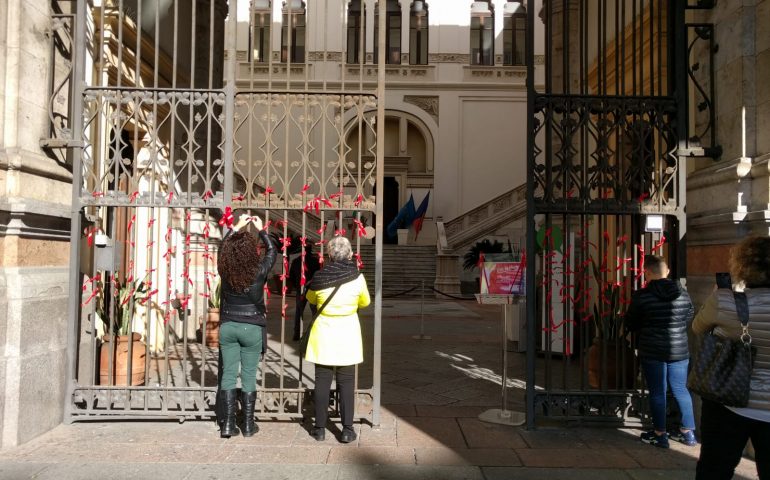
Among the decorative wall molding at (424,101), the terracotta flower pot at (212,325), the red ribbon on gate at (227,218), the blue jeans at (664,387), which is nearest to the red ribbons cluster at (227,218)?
the red ribbon on gate at (227,218)

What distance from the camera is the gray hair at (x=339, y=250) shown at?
206 inches

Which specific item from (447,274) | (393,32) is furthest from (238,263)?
(393,32)

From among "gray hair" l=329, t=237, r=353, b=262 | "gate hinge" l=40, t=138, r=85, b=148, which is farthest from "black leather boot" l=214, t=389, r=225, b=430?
"gate hinge" l=40, t=138, r=85, b=148

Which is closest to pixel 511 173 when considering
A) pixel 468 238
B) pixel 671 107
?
pixel 468 238

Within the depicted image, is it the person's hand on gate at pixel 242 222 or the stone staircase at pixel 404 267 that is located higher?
the person's hand on gate at pixel 242 222

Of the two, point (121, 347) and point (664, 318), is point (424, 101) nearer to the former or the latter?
point (121, 347)

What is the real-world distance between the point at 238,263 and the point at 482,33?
2794 cm

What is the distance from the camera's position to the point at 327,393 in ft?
17.2

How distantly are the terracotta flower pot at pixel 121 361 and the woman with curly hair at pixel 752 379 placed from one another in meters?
5.75

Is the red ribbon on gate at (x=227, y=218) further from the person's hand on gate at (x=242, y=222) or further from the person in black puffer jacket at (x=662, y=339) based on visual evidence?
the person in black puffer jacket at (x=662, y=339)

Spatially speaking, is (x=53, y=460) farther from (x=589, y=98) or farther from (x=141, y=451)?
(x=589, y=98)

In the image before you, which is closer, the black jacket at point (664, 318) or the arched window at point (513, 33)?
the black jacket at point (664, 318)

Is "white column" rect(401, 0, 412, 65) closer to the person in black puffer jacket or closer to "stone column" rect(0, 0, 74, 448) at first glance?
"stone column" rect(0, 0, 74, 448)

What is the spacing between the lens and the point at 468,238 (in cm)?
2583
